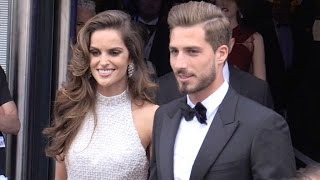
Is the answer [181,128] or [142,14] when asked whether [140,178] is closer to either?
[181,128]

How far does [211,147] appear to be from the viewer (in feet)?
7.86

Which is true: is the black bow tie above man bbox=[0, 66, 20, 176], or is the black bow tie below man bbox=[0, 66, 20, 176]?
above

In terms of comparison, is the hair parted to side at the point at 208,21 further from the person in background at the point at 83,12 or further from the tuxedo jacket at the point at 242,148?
the person in background at the point at 83,12

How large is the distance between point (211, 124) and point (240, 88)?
912 mm

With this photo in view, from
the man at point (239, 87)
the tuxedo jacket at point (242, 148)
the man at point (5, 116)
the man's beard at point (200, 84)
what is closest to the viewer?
the tuxedo jacket at point (242, 148)

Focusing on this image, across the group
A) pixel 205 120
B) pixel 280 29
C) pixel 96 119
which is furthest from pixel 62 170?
pixel 280 29

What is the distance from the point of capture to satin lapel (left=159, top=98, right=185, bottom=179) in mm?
2467

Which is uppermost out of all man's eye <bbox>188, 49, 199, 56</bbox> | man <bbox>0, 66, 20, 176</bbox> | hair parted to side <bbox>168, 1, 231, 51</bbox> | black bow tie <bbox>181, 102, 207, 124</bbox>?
hair parted to side <bbox>168, 1, 231, 51</bbox>

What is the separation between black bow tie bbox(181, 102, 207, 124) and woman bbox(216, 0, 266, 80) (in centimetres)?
146

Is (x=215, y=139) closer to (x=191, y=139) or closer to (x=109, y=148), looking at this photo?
(x=191, y=139)

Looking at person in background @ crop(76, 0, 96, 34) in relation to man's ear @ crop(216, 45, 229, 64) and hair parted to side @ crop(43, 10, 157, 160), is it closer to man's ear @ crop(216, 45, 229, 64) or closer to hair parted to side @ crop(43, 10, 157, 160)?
hair parted to side @ crop(43, 10, 157, 160)

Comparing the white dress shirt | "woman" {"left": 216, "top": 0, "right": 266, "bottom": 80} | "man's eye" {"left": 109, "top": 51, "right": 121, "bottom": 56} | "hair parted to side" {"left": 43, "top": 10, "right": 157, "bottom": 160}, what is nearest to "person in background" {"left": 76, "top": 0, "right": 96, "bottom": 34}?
"woman" {"left": 216, "top": 0, "right": 266, "bottom": 80}

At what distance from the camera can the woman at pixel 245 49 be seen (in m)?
3.96

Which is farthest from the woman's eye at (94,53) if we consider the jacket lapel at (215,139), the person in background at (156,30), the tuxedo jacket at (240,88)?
the person in background at (156,30)
